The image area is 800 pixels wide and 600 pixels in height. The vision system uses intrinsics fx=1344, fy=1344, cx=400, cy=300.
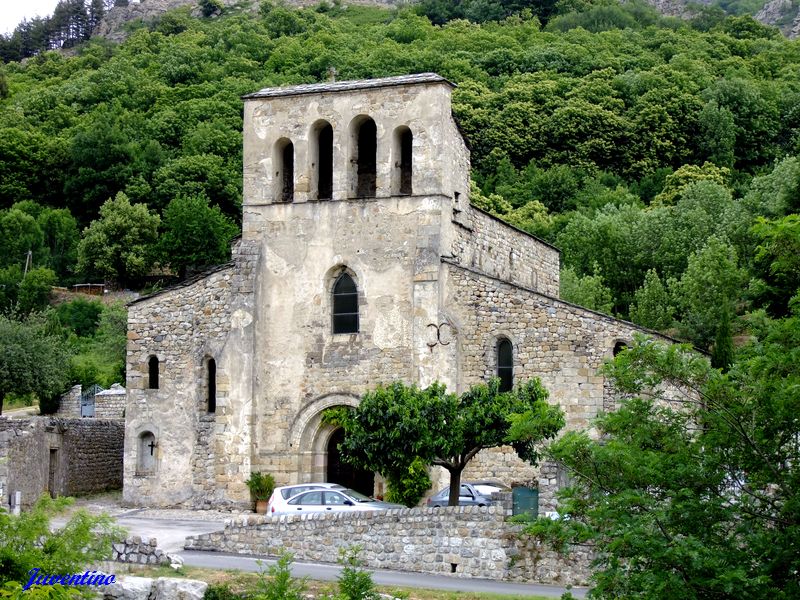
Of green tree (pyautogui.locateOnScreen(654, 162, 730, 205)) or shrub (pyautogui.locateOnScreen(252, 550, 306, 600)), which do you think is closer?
shrub (pyautogui.locateOnScreen(252, 550, 306, 600))

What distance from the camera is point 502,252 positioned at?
40812 millimetres

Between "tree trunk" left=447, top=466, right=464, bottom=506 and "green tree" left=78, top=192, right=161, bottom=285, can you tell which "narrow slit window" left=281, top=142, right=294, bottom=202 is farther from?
"green tree" left=78, top=192, right=161, bottom=285

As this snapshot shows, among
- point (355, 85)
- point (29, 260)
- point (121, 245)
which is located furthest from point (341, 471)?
point (29, 260)

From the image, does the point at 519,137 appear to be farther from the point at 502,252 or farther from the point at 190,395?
the point at 190,395

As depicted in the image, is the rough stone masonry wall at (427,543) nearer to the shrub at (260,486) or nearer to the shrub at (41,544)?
the shrub at (41,544)

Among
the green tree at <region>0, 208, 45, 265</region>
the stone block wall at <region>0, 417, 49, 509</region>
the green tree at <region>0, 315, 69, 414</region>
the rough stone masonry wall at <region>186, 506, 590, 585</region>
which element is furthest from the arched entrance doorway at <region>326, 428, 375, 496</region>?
the green tree at <region>0, 208, 45, 265</region>

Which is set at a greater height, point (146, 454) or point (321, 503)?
point (146, 454)

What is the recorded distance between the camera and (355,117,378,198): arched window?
125 feet

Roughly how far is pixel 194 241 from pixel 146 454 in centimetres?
4318

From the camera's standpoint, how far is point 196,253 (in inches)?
3147

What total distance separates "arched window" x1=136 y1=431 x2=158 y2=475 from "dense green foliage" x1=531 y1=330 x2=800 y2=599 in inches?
848

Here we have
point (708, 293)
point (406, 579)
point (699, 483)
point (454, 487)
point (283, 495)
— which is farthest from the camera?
point (708, 293)

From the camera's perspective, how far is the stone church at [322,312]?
3528cm

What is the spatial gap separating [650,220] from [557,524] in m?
48.3
